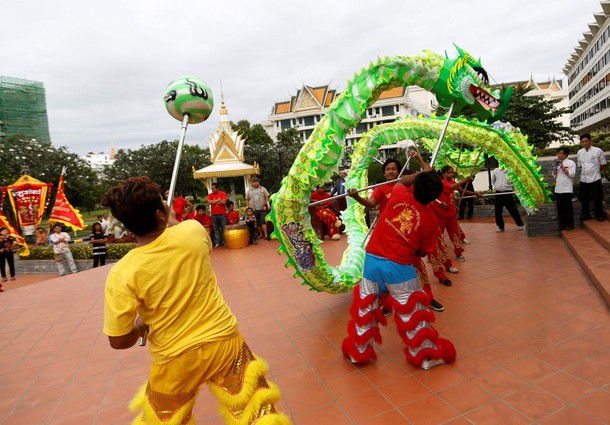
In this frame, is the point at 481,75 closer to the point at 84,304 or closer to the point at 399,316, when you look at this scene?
the point at 399,316

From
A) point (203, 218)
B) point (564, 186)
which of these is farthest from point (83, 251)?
point (564, 186)

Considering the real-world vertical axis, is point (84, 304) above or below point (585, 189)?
below

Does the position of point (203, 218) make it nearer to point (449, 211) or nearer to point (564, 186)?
point (449, 211)

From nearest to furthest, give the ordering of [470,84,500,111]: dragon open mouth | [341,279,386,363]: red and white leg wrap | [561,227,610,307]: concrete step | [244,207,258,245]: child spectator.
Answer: [341,279,386,363]: red and white leg wrap
[470,84,500,111]: dragon open mouth
[561,227,610,307]: concrete step
[244,207,258,245]: child spectator

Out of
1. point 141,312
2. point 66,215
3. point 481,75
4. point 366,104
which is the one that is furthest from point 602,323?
point 66,215

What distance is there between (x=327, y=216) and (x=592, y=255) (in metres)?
5.39

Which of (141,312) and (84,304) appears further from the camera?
(84,304)

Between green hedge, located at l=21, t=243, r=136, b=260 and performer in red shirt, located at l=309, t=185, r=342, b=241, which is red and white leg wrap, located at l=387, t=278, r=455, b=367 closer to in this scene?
performer in red shirt, located at l=309, t=185, r=342, b=241

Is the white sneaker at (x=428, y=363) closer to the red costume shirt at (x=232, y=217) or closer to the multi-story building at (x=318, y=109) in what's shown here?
the red costume shirt at (x=232, y=217)

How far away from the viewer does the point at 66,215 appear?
37.7ft

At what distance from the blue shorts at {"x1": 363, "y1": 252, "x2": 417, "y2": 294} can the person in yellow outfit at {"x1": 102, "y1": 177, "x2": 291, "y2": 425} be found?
147cm

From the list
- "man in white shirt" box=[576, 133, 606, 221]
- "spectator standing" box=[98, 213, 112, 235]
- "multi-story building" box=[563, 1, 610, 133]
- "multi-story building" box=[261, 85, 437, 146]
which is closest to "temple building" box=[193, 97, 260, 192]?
"spectator standing" box=[98, 213, 112, 235]

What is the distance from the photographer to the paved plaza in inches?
102

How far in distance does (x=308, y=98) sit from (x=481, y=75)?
49.5 meters
